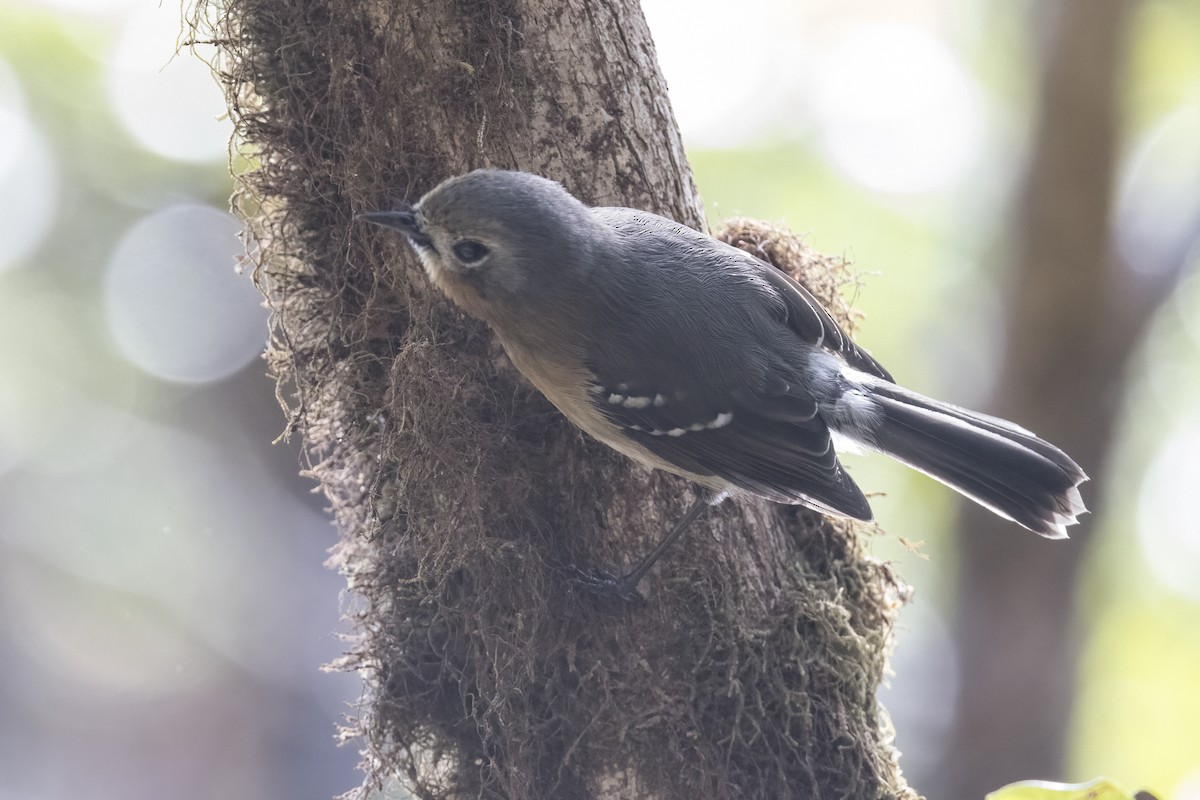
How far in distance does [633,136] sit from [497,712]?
1421 millimetres

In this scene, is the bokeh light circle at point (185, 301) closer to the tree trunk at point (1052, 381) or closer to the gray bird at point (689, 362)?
the gray bird at point (689, 362)

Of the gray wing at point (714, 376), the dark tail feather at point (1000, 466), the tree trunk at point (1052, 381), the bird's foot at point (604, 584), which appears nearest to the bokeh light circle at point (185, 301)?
the gray wing at point (714, 376)

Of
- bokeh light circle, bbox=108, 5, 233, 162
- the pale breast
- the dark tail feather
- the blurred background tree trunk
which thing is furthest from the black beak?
the blurred background tree trunk

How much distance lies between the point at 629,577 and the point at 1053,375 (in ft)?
10.9

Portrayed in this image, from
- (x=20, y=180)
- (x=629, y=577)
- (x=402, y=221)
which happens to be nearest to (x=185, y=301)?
(x=20, y=180)

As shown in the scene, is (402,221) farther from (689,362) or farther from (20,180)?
(20,180)

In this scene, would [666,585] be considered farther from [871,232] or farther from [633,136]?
[871,232]

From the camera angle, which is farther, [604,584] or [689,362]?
[689,362]

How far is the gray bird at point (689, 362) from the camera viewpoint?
2369 mm

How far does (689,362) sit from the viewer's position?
2.52 meters

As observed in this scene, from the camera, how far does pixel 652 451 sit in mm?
2377

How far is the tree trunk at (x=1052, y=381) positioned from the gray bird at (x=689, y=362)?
2487 mm

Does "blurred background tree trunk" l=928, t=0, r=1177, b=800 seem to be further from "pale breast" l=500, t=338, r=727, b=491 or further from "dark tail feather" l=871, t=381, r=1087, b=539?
"pale breast" l=500, t=338, r=727, b=491

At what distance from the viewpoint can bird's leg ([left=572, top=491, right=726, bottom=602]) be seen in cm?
235
